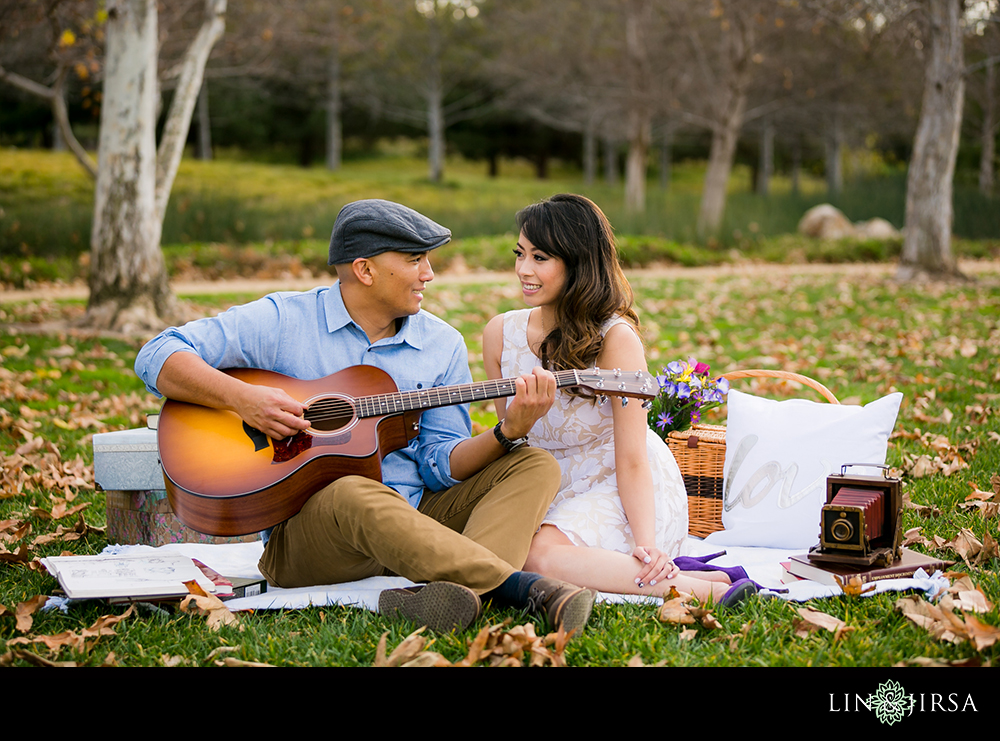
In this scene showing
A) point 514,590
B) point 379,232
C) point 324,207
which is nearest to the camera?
point 514,590

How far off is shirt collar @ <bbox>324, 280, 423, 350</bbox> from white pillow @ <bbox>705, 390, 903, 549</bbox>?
5.05 feet

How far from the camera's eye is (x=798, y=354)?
28.5 feet

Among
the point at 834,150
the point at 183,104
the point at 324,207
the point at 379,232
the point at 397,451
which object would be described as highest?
the point at 834,150

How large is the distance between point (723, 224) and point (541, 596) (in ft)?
60.5

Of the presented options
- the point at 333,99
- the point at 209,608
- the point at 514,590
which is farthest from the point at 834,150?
the point at 209,608

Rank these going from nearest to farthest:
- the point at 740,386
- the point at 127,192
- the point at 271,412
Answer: the point at 271,412 → the point at 740,386 → the point at 127,192

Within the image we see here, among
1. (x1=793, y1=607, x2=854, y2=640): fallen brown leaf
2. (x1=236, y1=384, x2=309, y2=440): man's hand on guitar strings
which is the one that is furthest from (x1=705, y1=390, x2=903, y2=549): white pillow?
(x1=236, y1=384, x2=309, y2=440): man's hand on guitar strings

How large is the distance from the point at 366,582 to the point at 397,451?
0.52 m

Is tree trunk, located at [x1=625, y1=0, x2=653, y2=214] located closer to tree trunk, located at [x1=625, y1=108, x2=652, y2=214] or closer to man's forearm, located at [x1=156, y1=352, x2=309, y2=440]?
tree trunk, located at [x1=625, y1=108, x2=652, y2=214]

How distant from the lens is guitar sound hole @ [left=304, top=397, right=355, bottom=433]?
3164 mm

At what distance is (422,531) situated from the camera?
2.81 m

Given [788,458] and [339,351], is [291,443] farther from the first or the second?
[788,458]

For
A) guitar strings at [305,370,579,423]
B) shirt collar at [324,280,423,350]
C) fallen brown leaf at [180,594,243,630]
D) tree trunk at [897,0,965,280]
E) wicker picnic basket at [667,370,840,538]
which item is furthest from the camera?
tree trunk at [897,0,965,280]
